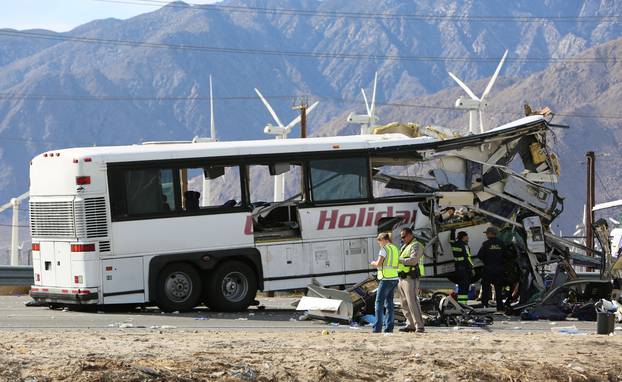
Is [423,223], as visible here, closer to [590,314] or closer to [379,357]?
[590,314]

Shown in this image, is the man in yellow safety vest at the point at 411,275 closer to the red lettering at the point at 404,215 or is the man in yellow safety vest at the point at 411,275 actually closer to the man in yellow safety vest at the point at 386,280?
the man in yellow safety vest at the point at 386,280

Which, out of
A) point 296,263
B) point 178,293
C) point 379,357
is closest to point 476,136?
point 296,263

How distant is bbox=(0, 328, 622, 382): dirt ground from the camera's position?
13336mm

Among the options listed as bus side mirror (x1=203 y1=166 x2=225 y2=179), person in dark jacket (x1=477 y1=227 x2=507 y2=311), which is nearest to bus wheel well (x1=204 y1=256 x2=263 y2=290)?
bus side mirror (x1=203 y1=166 x2=225 y2=179)

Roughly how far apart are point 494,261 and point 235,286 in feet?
14.4

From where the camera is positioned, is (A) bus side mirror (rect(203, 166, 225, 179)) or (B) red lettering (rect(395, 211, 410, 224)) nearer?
(A) bus side mirror (rect(203, 166, 225, 179))

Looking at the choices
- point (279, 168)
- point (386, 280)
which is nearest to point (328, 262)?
point (279, 168)

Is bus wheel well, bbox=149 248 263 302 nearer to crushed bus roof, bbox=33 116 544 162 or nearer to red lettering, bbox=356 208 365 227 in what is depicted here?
crushed bus roof, bbox=33 116 544 162

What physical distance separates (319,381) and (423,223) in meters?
9.76

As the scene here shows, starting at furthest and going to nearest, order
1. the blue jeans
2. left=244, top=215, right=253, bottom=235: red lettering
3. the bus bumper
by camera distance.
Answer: left=244, top=215, right=253, bottom=235: red lettering → the bus bumper → the blue jeans

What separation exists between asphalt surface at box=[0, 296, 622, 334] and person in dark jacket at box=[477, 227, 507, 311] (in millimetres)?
632

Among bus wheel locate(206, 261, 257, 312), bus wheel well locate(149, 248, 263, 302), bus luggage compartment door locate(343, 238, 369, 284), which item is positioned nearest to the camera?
bus wheel well locate(149, 248, 263, 302)

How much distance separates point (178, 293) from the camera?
867 inches

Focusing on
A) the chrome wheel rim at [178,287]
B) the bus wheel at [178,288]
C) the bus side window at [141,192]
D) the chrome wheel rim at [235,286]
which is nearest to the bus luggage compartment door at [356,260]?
the chrome wheel rim at [235,286]
